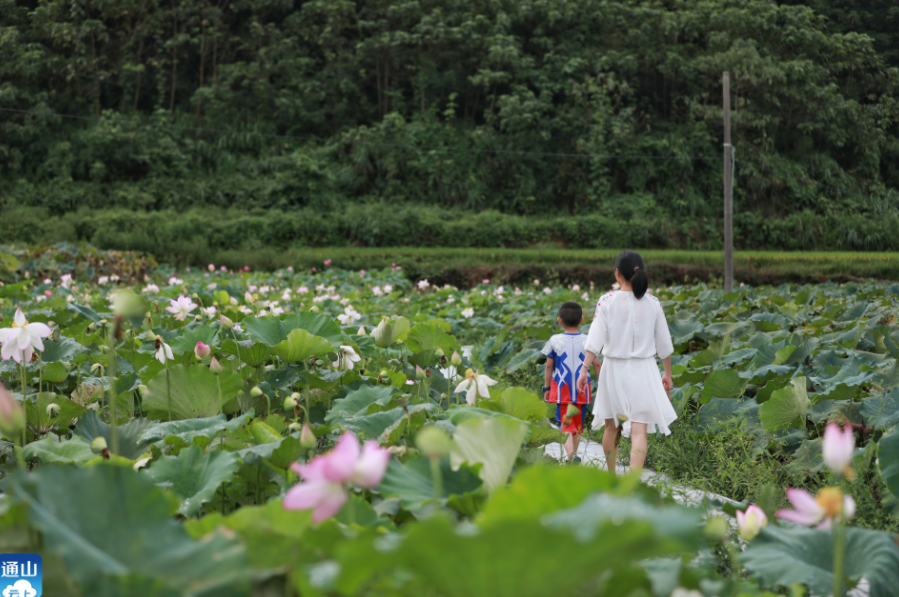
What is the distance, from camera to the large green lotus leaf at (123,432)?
1.54 metres

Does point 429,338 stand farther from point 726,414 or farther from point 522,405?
point 726,414

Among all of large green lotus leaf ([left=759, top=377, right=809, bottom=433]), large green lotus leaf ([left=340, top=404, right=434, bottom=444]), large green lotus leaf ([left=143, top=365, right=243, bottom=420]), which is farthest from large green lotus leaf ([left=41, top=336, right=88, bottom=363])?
large green lotus leaf ([left=759, top=377, right=809, bottom=433])

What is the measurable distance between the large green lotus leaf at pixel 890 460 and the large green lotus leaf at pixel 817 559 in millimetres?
582

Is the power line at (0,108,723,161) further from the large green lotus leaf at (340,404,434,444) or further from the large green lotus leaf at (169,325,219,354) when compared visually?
the large green lotus leaf at (340,404,434,444)

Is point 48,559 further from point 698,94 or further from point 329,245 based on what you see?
point 698,94

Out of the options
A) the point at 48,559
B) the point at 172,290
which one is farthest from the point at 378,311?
the point at 48,559

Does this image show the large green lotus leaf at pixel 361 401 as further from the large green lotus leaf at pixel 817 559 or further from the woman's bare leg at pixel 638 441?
the woman's bare leg at pixel 638 441

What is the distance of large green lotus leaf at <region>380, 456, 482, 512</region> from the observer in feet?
3.43

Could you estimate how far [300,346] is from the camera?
6.51ft

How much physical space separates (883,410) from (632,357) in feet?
3.05

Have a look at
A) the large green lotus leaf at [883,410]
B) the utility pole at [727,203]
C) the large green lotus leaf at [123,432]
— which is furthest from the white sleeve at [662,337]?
the utility pole at [727,203]

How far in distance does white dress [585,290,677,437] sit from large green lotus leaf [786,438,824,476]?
49cm

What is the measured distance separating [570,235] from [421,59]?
8.78 meters

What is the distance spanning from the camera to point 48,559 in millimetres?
635
